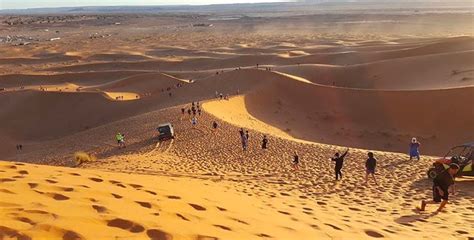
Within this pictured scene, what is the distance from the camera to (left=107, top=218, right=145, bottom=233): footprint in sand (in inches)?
226

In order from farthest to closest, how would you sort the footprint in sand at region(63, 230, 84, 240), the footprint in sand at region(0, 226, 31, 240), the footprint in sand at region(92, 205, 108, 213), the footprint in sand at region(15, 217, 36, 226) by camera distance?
the footprint in sand at region(92, 205, 108, 213), the footprint in sand at region(15, 217, 36, 226), the footprint in sand at region(63, 230, 84, 240), the footprint in sand at region(0, 226, 31, 240)

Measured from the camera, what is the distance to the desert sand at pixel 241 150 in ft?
21.8

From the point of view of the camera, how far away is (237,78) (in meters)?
32.4

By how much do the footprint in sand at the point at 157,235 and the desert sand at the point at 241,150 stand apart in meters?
0.03

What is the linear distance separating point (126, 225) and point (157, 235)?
459 mm

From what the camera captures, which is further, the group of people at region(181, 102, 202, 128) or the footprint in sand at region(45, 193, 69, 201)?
the group of people at region(181, 102, 202, 128)

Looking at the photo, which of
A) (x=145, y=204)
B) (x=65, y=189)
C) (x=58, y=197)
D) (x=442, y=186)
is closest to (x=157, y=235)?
(x=145, y=204)

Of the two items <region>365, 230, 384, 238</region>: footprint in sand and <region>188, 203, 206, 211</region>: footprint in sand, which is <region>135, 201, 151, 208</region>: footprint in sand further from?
<region>365, 230, 384, 238</region>: footprint in sand

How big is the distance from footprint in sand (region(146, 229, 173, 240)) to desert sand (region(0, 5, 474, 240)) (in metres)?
0.03

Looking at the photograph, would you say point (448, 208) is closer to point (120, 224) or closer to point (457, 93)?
point (120, 224)

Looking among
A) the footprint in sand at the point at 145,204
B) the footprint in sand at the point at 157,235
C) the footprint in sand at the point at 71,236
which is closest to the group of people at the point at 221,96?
the footprint in sand at the point at 145,204

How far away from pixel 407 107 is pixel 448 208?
15.8 meters

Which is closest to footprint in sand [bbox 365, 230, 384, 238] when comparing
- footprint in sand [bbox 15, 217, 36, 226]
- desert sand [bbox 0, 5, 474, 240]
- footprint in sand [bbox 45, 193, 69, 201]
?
desert sand [bbox 0, 5, 474, 240]

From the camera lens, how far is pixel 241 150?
18.6 meters
